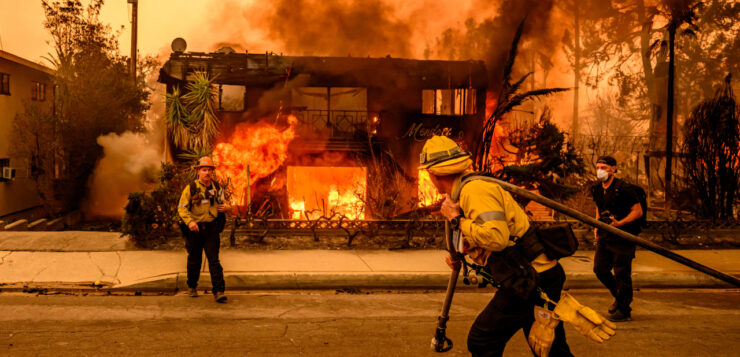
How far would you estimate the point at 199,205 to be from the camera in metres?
6.88

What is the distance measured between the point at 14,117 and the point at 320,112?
32.2 ft

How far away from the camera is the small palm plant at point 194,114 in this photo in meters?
16.3

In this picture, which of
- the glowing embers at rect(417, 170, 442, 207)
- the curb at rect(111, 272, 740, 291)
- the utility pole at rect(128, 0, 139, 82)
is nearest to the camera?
the curb at rect(111, 272, 740, 291)

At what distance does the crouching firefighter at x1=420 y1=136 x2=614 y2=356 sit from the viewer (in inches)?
138

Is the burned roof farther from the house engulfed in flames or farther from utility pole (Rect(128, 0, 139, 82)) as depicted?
utility pole (Rect(128, 0, 139, 82))

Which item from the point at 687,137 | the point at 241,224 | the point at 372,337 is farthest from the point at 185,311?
the point at 687,137

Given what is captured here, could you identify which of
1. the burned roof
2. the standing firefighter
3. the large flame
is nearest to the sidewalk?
the standing firefighter

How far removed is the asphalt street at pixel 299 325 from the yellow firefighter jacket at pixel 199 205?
93cm

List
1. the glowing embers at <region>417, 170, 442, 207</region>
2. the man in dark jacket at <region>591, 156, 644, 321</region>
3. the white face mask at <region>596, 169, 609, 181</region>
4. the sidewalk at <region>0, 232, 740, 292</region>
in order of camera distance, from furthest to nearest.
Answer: the glowing embers at <region>417, 170, 442, 207</region> → the sidewalk at <region>0, 232, 740, 292</region> → the white face mask at <region>596, 169, 609, 181</region> → the man in dark jacket at <region>591, 156, 644, 321</region>

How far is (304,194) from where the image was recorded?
1889 centimetres

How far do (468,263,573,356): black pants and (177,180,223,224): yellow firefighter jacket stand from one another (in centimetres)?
A: 403

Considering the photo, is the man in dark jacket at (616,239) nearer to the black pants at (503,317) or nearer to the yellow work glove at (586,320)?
the black pants at (503,317)

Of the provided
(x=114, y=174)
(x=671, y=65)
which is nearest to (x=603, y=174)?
(x=671, y=65)

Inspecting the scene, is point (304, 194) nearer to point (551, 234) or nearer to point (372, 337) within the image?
point (372, 337)
